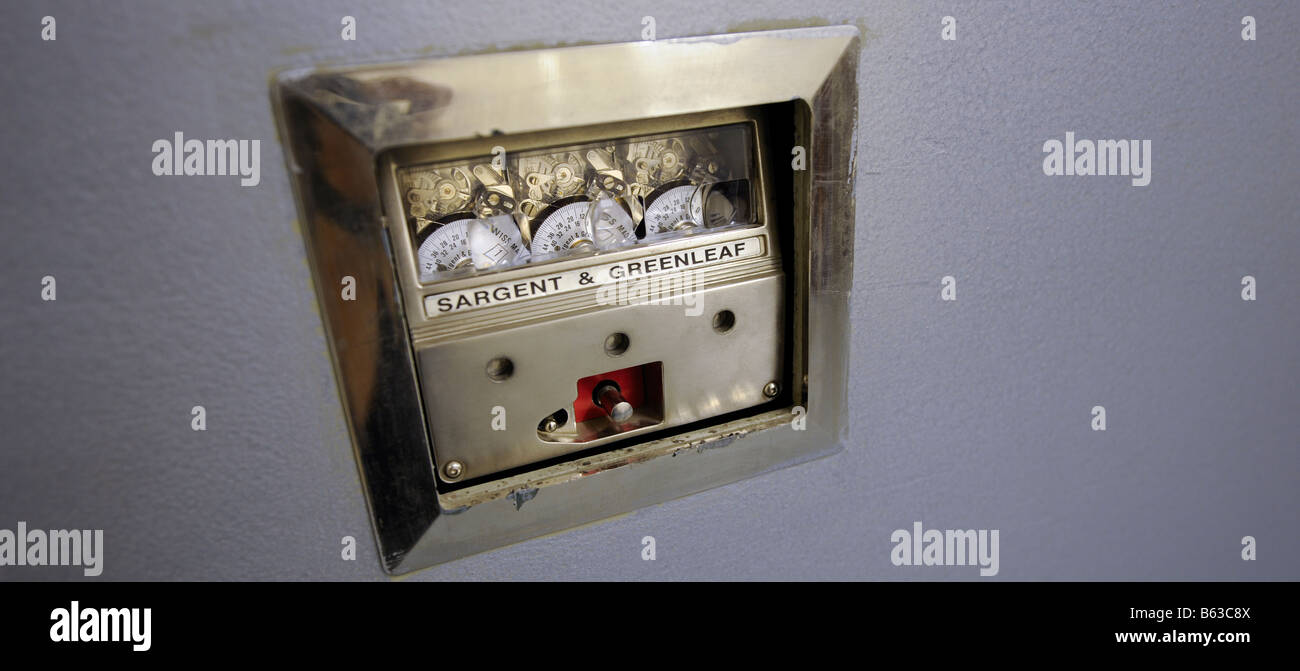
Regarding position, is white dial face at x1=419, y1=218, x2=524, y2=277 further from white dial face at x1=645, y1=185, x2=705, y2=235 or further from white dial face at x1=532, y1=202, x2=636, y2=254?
white dial face at x1=645, y1=185, x2=705, y2=235

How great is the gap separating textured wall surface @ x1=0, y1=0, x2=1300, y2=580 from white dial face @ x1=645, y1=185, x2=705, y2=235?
0.15 m

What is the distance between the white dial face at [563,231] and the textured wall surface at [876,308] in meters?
0.15

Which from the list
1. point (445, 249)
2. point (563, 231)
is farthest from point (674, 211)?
point (445, 249)

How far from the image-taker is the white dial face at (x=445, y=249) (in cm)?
63

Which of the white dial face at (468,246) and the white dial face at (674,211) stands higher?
the white dial face at (674,211)

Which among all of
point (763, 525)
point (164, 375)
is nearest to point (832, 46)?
point (763, 525)

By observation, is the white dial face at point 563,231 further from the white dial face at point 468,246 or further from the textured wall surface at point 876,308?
the textured wall surface at point 876,308

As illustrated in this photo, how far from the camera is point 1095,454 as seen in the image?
1005 millimetres

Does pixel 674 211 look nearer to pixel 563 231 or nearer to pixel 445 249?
pixel 563 231

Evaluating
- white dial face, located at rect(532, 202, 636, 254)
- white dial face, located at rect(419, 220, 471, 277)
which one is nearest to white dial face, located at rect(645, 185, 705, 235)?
white dial face, located at rect(532, 202, 636, 254)

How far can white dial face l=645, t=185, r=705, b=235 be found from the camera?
2.34 ft

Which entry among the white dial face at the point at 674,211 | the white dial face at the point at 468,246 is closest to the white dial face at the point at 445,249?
the white dial face at the point at 468,246

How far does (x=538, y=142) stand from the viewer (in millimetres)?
631
